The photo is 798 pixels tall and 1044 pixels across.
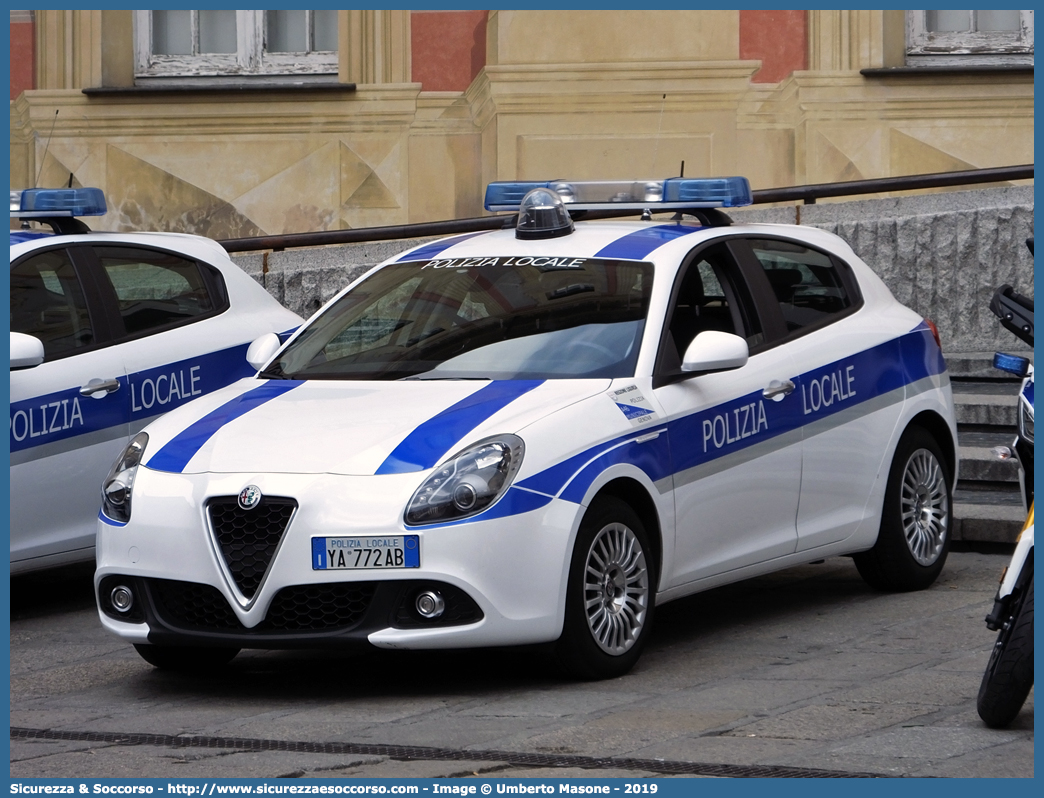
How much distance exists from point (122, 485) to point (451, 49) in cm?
943

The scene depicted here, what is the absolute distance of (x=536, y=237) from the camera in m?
7.05

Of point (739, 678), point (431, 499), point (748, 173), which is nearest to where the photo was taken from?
point (431, 499)

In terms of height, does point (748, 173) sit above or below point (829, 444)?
above

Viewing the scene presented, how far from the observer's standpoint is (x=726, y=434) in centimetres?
653

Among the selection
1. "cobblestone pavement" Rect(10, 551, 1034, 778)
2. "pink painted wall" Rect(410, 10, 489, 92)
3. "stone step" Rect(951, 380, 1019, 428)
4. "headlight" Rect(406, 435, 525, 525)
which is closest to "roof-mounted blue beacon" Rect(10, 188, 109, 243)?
"cobblestone pavement" Rect(10, 551, 1034, 778)

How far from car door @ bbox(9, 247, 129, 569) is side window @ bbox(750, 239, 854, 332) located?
8.77 feet

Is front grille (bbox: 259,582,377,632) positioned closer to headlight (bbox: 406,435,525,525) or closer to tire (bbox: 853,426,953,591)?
headlight (bbox: 406,435,525,525)

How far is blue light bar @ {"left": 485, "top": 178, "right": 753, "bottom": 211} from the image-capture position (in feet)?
23.9

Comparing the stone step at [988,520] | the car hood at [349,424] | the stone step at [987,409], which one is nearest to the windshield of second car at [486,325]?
the car hood at [349,424]

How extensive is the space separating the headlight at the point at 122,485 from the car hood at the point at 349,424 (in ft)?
0.19

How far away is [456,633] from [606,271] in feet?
5.53

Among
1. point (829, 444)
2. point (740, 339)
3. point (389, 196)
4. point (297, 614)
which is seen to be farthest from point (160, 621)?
point (389, 196)
